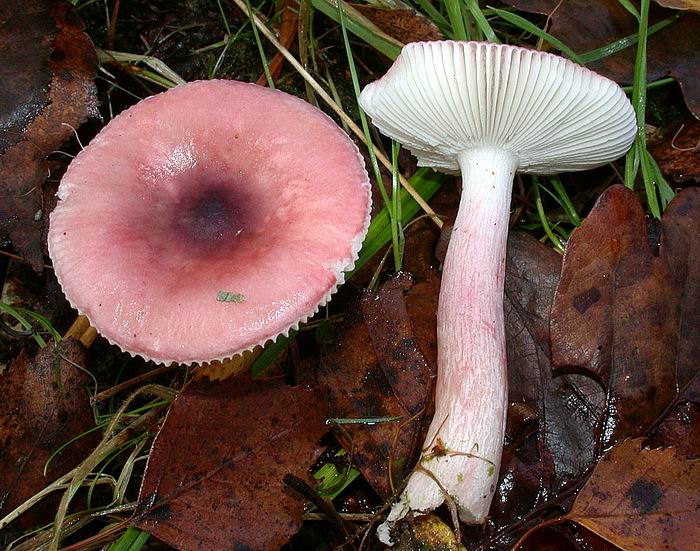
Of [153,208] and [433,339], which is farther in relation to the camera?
[433,339]

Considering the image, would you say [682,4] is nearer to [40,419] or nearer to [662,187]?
[662,187]

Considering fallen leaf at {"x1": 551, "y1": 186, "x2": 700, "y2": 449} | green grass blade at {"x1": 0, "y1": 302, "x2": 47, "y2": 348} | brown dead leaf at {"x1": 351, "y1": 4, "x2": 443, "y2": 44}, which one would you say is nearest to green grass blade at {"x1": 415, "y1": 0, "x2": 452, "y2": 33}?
brown dead leaf at {"x1": 351, "y1": 4, "x2": 443, "y2": 44}

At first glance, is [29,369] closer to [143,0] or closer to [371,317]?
[371,317]

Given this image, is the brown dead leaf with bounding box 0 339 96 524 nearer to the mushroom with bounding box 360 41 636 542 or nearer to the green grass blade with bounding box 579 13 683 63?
the mushroom with bounding box 360 41 636 542

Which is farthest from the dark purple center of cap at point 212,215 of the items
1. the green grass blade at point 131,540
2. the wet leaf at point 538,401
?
the wet leaf at point 538,401

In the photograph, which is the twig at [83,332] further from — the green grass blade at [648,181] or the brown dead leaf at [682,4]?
the brown dead leaf at [682,4]

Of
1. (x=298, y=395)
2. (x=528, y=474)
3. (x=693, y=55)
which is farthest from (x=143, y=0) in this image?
(x=528, y=474)
